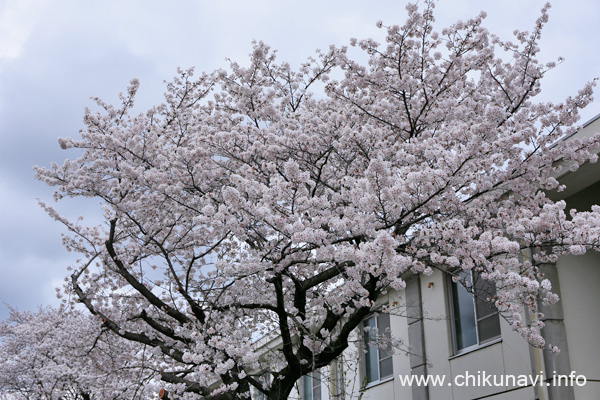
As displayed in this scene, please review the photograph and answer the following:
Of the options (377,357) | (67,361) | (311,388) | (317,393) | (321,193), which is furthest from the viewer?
(311,388)

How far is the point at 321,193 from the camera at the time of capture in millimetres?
10320

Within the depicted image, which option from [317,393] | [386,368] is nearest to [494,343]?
[386,368]

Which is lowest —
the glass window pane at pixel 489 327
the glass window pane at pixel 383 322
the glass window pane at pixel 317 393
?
the glass window pane at pixel 317 393

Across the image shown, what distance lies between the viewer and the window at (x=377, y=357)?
14.0 m

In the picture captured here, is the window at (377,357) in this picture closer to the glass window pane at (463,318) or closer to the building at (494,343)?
the building at (494,343)

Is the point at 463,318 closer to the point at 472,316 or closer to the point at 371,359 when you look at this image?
the point at 472,316

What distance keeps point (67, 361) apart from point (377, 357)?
802 centimetres

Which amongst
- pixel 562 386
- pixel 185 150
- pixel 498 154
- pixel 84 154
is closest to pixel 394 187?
pixel 498 154

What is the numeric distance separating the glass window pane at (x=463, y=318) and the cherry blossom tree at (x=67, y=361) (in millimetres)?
5814

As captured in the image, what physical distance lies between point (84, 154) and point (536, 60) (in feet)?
26.6

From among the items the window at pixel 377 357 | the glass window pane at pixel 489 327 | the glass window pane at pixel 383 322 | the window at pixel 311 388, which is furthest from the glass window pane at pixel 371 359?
the glass window pane at pixel 489 327

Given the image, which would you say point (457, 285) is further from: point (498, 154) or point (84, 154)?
point (84, 154)

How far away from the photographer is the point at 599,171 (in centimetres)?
973

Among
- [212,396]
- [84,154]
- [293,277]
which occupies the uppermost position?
[84,154]
